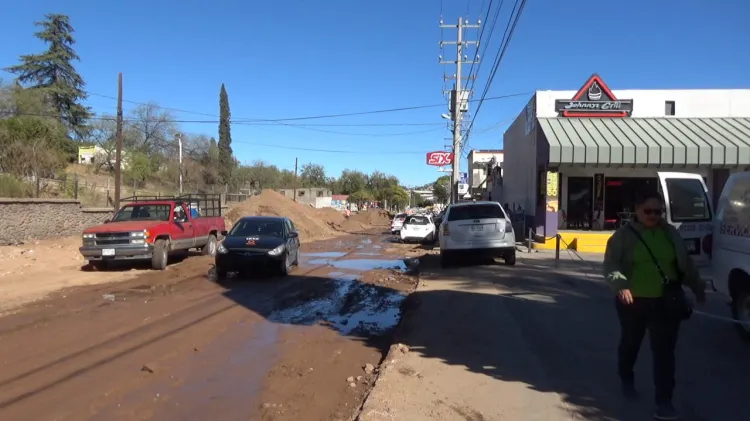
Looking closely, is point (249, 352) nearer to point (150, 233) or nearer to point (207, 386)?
point (207, 386)

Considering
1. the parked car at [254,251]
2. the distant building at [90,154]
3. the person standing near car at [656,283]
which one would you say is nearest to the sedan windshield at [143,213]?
the parked car at [254,251]

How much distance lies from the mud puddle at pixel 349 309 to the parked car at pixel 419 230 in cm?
1484

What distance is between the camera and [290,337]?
7.93 m

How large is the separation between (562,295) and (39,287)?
35.9 feet

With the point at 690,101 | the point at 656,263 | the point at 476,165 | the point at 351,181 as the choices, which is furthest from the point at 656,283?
the point at 351,181

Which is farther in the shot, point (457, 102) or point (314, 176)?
point (314, 176)

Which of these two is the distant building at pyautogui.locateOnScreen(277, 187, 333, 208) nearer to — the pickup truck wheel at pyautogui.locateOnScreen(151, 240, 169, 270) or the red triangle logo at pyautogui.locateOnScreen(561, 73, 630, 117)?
the red triangle logo at pyautogui.locateOnScreen(561, 73, 630, 117)

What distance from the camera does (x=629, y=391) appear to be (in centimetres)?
493

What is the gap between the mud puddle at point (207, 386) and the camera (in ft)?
16.3

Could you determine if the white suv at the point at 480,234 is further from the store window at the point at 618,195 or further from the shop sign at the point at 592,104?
the store window at the point at 618,195

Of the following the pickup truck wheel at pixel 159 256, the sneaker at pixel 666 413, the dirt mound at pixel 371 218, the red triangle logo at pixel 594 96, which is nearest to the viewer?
the sneaker at pixel 666 413

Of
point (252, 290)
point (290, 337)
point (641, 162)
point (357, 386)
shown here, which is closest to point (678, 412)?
point (357, 386)

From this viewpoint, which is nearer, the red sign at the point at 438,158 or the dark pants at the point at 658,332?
the dark pants at the point at 658,332

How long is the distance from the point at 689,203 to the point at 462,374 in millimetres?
5879
